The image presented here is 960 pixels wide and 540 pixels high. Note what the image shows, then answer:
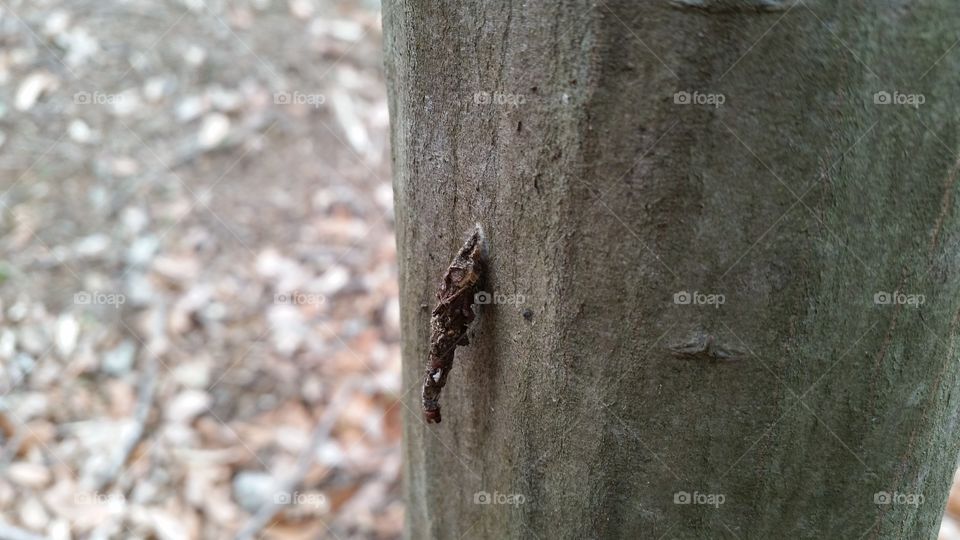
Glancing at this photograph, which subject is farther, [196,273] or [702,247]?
[196,273]

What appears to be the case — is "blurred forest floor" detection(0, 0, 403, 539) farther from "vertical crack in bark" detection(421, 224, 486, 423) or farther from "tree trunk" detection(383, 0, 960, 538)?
"tree trunk" detection(383, 0, 960, 538)

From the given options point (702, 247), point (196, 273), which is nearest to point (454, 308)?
point (702, 247)

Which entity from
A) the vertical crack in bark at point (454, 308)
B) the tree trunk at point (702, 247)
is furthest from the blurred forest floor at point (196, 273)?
the tree trunk at point (702, 247)

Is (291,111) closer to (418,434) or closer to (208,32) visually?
(208,32)

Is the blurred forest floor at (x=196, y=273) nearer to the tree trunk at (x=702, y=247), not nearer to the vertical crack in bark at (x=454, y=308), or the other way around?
the vertical crack in bark at (x=454, y=308)

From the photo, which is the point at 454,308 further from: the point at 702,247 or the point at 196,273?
the point at 196,273

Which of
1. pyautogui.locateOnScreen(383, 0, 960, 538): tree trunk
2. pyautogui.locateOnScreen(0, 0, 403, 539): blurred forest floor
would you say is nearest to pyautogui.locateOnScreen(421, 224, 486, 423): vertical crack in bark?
pyautogui.locateOnScreen(383, 0, 960, 538): tree trunk

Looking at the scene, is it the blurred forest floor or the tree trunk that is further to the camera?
the blurred forest floor

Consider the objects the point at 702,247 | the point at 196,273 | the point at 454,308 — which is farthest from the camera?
the point at 196,273
